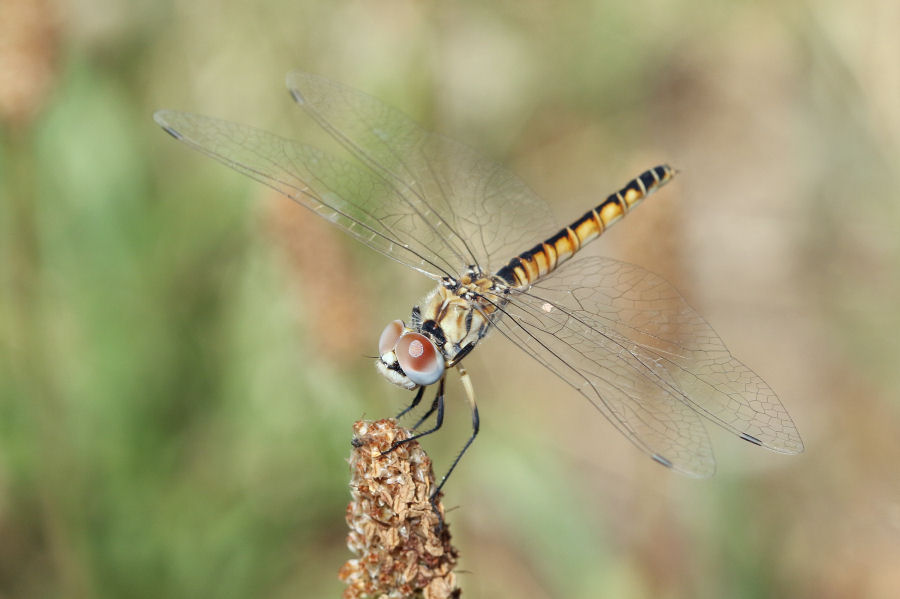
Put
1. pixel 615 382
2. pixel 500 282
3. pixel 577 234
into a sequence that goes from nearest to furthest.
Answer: pixel 615 382 → pixel 500 282 → pixel 577 234

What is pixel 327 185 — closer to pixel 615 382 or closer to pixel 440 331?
pixel 440 331

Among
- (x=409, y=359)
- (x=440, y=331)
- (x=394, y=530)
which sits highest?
(x=440, y=331)

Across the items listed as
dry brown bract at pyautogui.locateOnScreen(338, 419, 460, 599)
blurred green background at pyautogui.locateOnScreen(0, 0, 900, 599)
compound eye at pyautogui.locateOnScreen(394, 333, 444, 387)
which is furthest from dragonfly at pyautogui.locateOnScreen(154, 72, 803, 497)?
dry brown bract at pyautogui.locateOnScreen(338, 419, 460, 599)

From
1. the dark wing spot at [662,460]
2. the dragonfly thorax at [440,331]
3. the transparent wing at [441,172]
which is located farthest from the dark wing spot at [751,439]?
the transparent wing at [441,172]

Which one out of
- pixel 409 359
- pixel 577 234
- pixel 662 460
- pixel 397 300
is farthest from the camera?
pixel 397 300

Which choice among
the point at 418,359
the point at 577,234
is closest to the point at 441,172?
the point at 577,234

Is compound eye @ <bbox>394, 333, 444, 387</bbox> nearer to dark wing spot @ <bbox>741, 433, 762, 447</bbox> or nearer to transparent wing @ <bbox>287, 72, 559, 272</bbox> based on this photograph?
transparent wing @ <bbox>287, 72, 559, 272</bbox>
